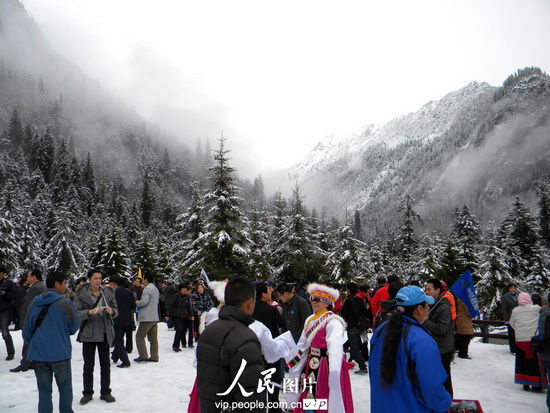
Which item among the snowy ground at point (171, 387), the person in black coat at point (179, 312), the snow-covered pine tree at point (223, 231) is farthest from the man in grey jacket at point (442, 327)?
the snow-covered pine tree at point (223, 231)

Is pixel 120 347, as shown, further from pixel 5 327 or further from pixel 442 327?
pixel 442 327

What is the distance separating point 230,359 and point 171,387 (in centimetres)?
615

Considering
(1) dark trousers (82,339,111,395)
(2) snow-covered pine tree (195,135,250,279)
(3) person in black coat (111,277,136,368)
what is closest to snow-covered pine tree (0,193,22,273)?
(2) snow-covered pine tree (195,135,250,279)

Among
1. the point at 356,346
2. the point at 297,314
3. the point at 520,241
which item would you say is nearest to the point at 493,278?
the point at 520,241

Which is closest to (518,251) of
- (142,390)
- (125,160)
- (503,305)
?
(503,305)

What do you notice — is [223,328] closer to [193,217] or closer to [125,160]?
[193,217]

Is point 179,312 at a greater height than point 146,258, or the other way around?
point 146,258

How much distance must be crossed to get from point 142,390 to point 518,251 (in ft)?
128

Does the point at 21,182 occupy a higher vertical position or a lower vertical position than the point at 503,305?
higher

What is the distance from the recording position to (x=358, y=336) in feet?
30.1

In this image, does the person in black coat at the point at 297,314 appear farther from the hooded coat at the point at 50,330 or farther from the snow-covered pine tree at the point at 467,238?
the snow-covered pine tree at the point at 467,238

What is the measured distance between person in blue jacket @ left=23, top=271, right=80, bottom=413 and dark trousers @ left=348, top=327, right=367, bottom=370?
20.5ft

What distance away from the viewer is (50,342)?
5.21 metres

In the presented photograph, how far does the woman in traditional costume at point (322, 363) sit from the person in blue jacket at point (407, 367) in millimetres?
925
